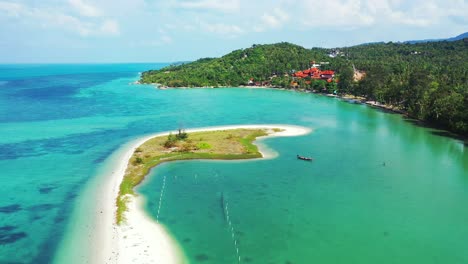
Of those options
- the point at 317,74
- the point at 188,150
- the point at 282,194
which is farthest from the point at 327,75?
the point at 282,194

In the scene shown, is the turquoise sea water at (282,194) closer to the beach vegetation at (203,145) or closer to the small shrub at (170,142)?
the beach vegetation at (203,145)

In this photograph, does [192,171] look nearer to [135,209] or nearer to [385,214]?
[135,209]

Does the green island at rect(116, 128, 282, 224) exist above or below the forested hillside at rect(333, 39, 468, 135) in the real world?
below

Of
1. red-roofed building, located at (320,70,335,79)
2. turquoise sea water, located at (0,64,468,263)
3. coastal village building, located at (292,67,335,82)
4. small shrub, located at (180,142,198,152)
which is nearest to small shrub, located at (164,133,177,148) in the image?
small shrub, located at (180,142,198,152)

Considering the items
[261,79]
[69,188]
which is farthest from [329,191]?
[261,79]

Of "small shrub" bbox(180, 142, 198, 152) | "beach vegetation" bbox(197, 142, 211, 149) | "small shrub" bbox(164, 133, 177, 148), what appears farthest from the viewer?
"small shrub" bbox(164, 133, 177, 148)

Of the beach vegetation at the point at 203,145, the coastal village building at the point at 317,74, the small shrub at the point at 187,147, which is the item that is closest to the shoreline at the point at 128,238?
the small shrub at the point at 187,147

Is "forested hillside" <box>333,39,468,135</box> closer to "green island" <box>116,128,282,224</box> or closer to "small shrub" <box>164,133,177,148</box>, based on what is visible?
"green island" <box>116,128,282,224</box>
